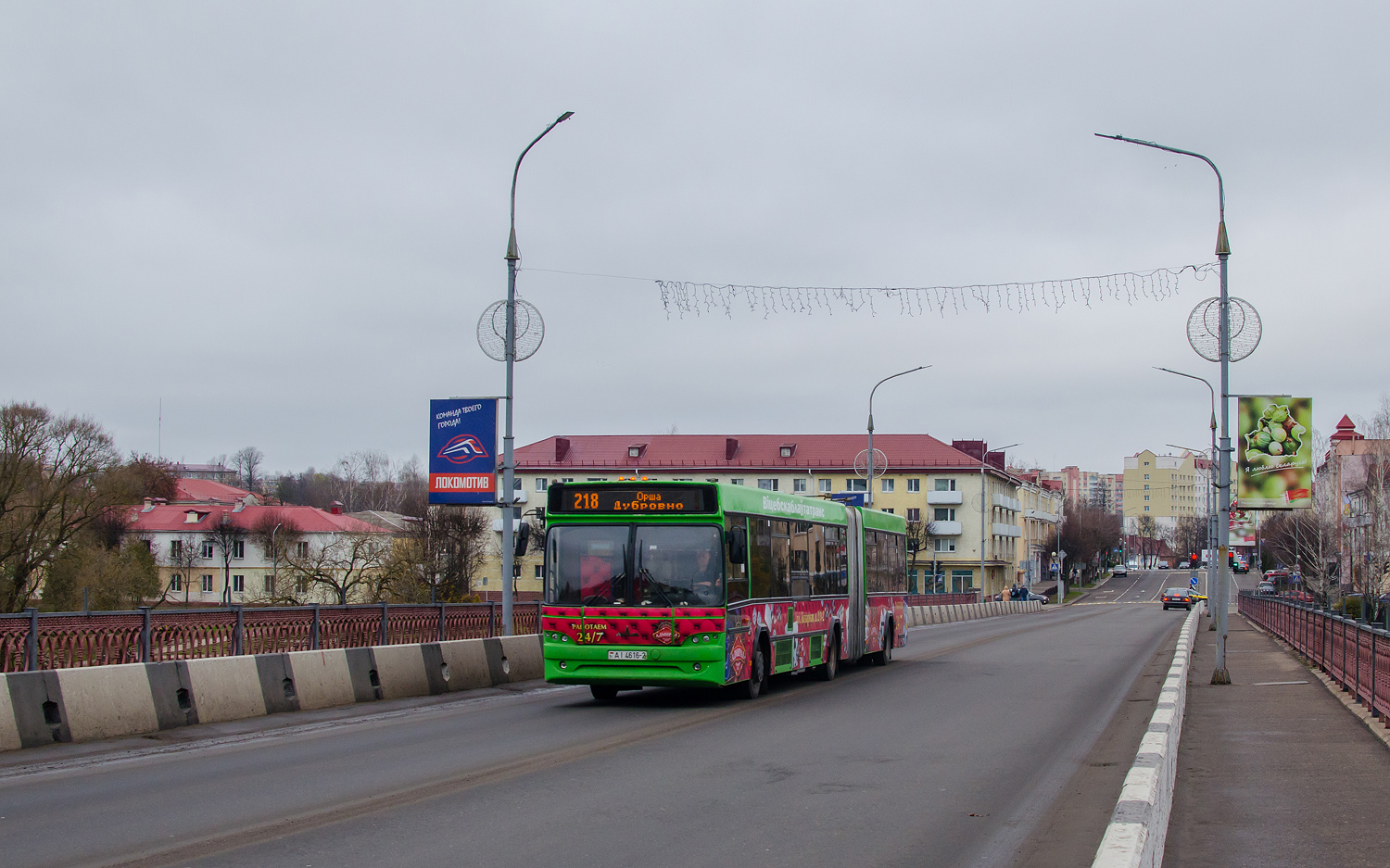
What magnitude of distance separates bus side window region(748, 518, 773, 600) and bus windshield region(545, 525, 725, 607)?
883 millimetres

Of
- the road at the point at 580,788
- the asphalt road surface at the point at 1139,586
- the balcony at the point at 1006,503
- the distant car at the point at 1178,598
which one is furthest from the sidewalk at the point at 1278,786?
the balcony at the point at 1006,503

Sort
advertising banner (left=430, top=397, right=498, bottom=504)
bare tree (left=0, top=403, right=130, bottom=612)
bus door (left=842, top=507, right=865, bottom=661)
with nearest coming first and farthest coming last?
advertising banner (left=430, top=397, right=498, bottom=504) < bus door (left=842, top=507, right=865, bottom=661) < bare tree (left=0, top=403, right=130, bottom=612)

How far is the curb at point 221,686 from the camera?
1187 cm

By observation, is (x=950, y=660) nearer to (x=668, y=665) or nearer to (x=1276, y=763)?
(x=668, y=665)

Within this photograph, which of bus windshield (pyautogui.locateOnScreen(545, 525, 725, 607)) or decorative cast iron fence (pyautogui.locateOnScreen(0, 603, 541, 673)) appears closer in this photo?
decorative cast iron fence (pyautogui.locateOnScreen(0, 603, 541, 673))

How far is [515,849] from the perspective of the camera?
7297 millimetres

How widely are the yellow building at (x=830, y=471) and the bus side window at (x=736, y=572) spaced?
3355 inches

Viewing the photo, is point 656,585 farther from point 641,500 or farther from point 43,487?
point 43,487

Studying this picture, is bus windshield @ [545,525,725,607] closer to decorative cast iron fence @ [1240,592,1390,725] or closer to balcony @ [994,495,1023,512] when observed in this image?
decorative cast iron fence @ [1240,592,1390,725]

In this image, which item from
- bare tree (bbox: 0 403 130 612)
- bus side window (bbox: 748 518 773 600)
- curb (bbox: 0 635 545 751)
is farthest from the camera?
bare tree (bbox: 0 403 130 612)

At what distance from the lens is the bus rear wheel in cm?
2056

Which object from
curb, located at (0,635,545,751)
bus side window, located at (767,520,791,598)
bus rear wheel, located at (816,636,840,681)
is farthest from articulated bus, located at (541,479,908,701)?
bus rear wheel, located at (816,636,840,681)

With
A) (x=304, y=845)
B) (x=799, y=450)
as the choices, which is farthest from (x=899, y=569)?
(x=799, y=450)

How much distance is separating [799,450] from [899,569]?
81.2 meters
